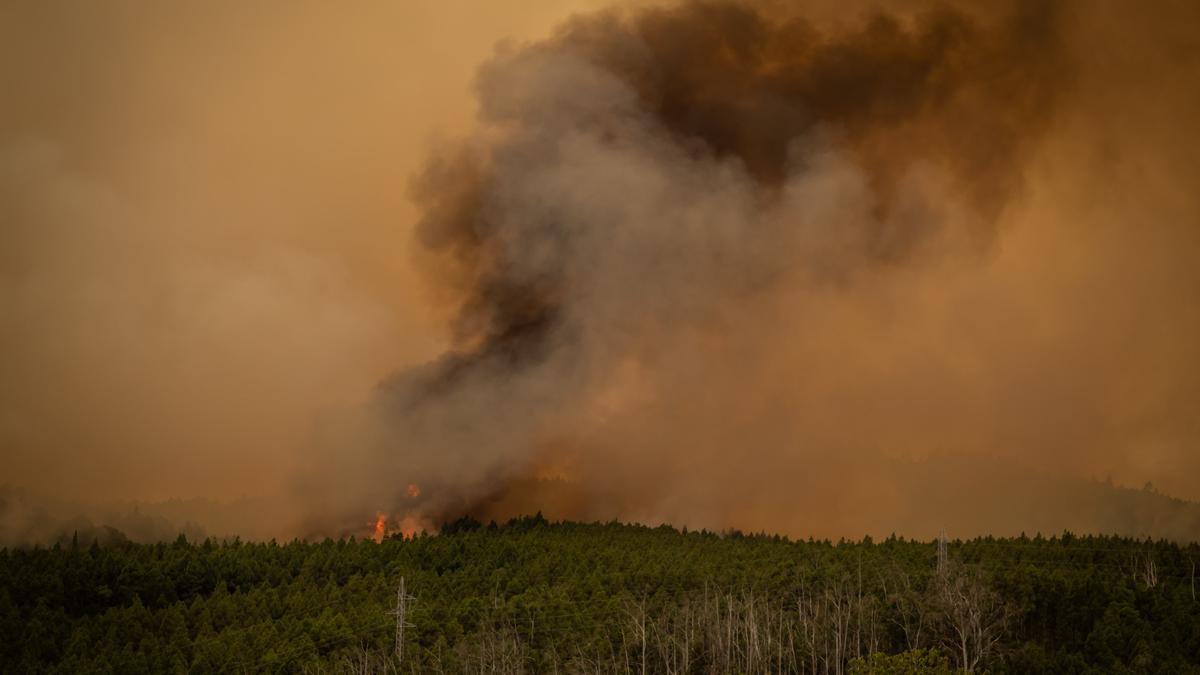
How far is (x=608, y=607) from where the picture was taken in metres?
123

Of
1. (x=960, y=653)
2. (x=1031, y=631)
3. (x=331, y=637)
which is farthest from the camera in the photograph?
(x=1031, y=631)

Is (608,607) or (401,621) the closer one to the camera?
(401,621)

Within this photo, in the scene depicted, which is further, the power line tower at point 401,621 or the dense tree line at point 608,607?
the dense tree line at point 608,607

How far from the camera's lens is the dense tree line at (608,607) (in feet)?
342

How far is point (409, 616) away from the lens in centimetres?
11856

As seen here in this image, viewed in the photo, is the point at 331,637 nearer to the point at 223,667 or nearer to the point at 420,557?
the point at 223,667

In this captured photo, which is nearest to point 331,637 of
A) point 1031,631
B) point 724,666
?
point 724,666

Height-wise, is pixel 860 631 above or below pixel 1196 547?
below

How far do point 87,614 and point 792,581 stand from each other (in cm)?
9489

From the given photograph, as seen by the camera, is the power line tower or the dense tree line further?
the dense tree line

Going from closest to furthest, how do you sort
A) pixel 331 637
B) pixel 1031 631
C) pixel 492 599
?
pixel 331 637
pixel 1031 631
pixel 492 599

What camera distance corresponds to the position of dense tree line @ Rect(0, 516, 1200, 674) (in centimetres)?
10425

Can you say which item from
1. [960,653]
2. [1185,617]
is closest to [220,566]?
[960,653]

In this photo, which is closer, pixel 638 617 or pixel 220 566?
pixel 638 617
